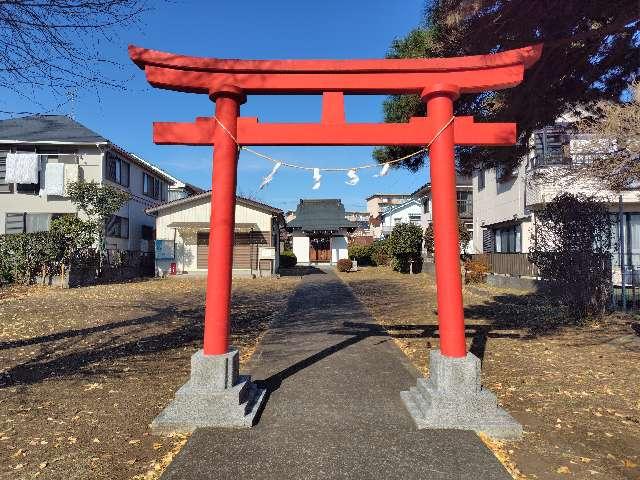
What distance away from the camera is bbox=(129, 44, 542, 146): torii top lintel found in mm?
4742

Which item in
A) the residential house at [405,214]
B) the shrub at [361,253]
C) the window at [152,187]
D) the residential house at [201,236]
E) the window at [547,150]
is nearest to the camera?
the window at [547,150]

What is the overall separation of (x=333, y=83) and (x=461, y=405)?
12.3ft

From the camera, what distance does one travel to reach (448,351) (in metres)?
4.55

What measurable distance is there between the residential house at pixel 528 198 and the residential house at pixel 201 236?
471 inches

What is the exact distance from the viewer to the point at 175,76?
4.77 metres

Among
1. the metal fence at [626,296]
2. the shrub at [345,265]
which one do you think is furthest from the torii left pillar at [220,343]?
the shrub at [345,265]

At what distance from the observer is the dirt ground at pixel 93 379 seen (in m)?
3.57

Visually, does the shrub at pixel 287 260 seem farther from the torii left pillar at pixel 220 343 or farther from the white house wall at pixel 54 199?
the torii left pillar at pixel 220 343

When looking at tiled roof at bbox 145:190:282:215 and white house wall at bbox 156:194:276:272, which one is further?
white house wall at bbox 156:194:276:272

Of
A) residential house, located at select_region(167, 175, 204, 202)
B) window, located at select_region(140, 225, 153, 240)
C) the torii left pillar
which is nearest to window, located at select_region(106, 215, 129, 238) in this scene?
window, located at select_region(140, 225, 153, 240)

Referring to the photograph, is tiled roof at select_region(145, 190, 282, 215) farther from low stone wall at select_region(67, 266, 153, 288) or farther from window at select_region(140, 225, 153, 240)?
window at select_region(140, 225, 153, 240)

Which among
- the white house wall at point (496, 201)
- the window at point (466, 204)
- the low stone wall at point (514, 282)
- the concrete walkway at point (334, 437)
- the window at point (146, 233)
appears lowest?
the concrete walkway at point (334, 437)

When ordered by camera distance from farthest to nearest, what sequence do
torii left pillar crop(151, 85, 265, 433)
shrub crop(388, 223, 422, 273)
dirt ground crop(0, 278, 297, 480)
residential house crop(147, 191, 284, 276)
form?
shrub crop(388, 223, 422, 273) → residential house crop(147, 191, 284, 276) → torii left pillar crop(151, 85, 265, 433) → dirt ground crop(0, 278, 297, 480)

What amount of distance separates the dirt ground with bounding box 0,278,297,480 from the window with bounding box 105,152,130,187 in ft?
40.4
